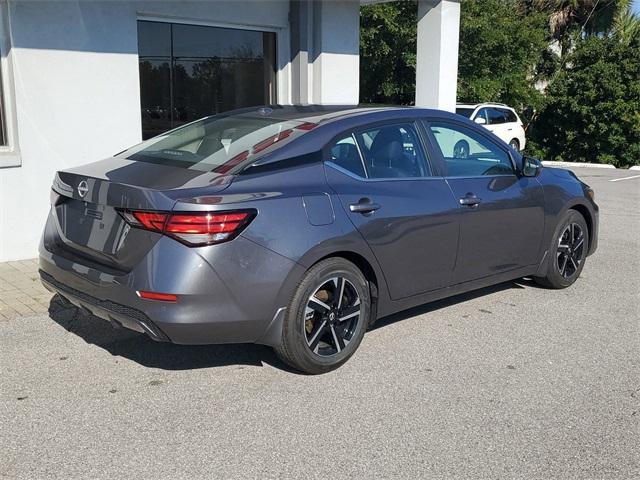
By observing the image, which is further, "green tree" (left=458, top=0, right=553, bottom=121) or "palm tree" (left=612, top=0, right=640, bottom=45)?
"palm tree" (left=612, top=0, right=640, bottom=45)

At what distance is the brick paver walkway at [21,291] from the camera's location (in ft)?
18.0

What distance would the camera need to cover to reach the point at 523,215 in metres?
5.52

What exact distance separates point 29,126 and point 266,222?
4336 millimetres

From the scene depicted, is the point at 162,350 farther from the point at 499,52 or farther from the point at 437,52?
the point at 499,52

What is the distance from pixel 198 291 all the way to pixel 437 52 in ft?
22.5

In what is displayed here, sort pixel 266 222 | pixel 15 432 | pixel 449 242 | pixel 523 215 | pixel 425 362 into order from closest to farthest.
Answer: pixel 15 432
pixel 266 222
pixel 425 362
pixel 449 242
pixel 523 215

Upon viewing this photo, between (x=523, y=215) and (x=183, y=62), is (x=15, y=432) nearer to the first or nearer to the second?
(x=523, y=215)

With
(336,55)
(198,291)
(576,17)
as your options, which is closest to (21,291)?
(198,291)

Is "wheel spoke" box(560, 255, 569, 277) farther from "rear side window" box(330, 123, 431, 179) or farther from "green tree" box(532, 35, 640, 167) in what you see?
"green tree" box(532, 35, 640, 167)

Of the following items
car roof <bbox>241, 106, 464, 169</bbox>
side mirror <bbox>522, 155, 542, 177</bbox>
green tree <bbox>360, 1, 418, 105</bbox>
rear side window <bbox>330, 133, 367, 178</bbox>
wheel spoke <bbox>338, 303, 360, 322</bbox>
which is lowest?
wheel spoke <bbox>338, 303, 360, 322</bbox>

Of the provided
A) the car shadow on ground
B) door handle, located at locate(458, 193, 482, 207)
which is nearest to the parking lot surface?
the car shadow on ground

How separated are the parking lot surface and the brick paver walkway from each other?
0.22 meters

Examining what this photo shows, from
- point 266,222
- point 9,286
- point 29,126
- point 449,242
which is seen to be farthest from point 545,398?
point 29,126

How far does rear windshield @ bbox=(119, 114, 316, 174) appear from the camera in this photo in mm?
4184
